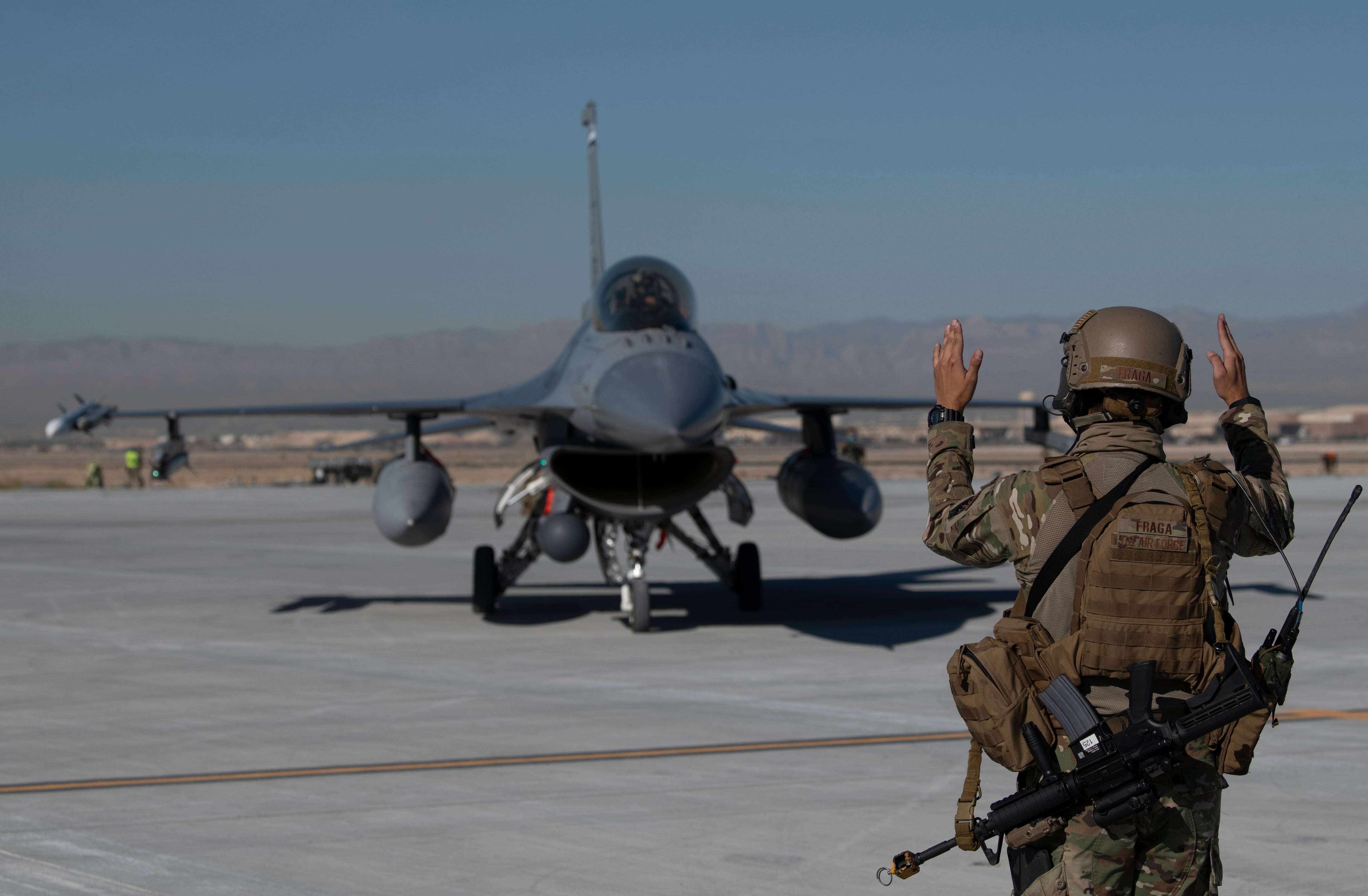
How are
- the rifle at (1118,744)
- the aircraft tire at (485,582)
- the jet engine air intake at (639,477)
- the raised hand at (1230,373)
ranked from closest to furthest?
the rifle at (1118,744), the raised hand at (1230,373), the jet engine air intake at (639,477), the aircraft tire at (485,582)

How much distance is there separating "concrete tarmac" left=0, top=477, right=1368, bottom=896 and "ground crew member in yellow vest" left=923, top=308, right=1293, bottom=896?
2159 millimetres

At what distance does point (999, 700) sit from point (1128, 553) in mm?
490

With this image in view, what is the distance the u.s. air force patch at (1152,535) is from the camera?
10.2 feet

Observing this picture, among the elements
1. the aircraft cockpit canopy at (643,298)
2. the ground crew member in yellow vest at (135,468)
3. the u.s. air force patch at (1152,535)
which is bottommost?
the ground crew member in yellow vest at (135,468)

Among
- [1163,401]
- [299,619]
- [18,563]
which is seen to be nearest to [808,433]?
[299,619]

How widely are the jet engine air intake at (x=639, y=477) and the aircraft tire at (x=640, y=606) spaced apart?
70 centimetres

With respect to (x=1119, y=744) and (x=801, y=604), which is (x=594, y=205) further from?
(x=1119, y=744)

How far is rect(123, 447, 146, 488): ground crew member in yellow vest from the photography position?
44.6m

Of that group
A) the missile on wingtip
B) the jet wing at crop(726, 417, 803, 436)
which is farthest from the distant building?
the missile on wingtip

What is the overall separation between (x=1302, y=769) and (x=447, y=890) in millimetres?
4813

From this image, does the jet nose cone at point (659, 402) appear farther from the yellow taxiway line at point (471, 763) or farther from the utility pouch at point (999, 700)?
the utility pouch at point (999, 700)

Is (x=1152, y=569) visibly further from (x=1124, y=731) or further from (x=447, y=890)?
(x=447, y=890)

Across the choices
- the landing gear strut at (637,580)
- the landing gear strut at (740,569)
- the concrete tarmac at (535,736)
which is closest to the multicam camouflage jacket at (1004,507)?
the concrete tarmac at (535,736)

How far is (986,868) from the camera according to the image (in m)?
5.59
